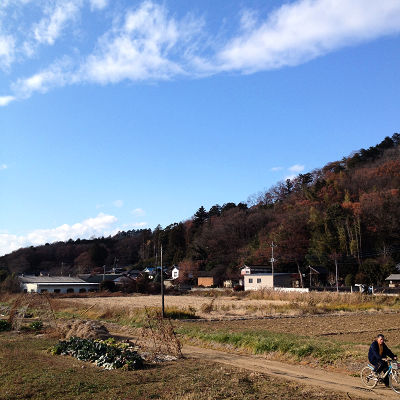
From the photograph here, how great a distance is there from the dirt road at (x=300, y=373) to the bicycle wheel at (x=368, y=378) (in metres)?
0.14

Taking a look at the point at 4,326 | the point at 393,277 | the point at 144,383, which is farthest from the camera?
the point at 393,277

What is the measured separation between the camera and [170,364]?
507 inches

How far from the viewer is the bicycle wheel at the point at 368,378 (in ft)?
32.4

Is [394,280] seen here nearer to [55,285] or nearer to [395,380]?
[395,380]

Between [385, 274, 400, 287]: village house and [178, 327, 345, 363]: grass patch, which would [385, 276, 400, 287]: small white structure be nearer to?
[385, 274, 400, 287]: village house

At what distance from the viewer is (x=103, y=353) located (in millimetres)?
13484

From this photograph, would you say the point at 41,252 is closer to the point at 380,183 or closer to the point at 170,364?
the point at 380,183

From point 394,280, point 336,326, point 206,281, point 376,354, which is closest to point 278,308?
point 336,326

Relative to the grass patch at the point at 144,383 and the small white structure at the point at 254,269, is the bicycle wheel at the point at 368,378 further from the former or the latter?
the small white structure at the point at 254,269

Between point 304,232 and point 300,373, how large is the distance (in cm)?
5726

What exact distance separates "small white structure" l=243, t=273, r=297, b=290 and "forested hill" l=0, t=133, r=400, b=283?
3.16m

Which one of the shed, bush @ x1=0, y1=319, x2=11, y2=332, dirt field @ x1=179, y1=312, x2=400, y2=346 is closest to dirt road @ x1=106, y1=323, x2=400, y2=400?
dirt field @ x1=179, y1=312, x2=400, y2=346

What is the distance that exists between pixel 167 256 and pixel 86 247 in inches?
1663

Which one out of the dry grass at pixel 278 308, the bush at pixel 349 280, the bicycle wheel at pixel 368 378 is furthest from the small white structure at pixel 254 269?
the bicycle wheel at pixel 368 378
